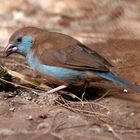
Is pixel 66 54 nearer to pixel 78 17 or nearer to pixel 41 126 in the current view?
pixel 41 126

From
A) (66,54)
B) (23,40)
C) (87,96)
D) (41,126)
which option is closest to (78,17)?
(23,40)

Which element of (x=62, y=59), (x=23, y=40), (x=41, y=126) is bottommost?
(x=41, y=126)

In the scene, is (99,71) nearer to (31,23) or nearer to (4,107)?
(4,107)

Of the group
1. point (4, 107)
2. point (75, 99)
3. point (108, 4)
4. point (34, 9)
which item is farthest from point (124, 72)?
point (34, 9)

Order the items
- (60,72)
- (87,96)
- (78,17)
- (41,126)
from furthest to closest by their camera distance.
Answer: (78,17) → (87,96) → (60,72) → (41,126)

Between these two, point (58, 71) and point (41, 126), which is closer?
point (41, 126)

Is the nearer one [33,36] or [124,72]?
[33,36]

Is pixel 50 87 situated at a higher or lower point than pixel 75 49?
lower

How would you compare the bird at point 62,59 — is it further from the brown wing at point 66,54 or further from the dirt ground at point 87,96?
the dirt ground at point 87,96
